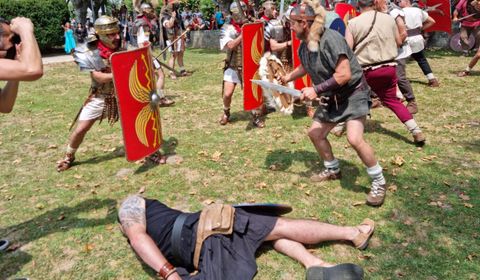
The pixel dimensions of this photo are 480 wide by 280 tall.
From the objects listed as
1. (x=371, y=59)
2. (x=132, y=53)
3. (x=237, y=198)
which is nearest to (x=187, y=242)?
(x=237, y=198)

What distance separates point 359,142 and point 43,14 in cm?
1718

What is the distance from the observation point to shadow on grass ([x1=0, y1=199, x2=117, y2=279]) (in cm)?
304

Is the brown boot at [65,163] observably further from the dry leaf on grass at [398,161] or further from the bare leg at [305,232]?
the dry leaf on grass at [398,161]

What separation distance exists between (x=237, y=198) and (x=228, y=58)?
250 cm

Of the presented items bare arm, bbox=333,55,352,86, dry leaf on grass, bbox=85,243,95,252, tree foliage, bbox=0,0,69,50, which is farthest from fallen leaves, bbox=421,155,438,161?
tree foliage, bbox=0,0,69,50

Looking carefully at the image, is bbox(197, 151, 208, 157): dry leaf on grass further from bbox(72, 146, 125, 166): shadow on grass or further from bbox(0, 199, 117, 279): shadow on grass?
bbox(0, 199, 117, 279): shadow on grass

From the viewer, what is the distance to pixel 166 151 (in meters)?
4.96

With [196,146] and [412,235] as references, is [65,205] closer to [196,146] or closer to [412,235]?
[196,146]

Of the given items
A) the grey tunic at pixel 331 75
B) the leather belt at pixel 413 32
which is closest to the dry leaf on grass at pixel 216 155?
the grey tunic at pixel 331 75

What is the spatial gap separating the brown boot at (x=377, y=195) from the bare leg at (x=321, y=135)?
1.79 ft

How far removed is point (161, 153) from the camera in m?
4.84

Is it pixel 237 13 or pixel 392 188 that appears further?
pixel 237 13

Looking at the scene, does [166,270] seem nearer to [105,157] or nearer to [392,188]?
[392,188]

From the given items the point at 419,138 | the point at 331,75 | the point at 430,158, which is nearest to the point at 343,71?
the point at 331,75
